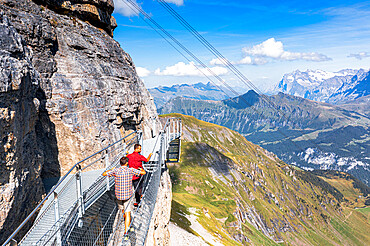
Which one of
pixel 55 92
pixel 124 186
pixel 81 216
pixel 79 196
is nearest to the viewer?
pixel 79 196

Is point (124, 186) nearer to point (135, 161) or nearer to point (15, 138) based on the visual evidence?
point (135, 161)

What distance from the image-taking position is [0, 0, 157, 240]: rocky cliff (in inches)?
388

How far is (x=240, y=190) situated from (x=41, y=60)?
147m

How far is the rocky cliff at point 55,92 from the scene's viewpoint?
32.3ft

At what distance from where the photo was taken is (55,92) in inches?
651

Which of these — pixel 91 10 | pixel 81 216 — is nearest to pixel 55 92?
pixel 91 10

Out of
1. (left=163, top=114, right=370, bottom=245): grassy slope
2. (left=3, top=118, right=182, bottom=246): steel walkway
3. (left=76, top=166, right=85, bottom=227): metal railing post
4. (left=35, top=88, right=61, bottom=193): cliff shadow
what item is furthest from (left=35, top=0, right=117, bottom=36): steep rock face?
(left=163, top=114, right=370, bottom=245): grassy slope

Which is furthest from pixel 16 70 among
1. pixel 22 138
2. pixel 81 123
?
pixel 81 123

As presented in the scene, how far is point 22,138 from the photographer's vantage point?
35.1 ft

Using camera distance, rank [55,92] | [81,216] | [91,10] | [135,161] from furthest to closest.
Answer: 1. [91,10]
2. [55,92]
3. [135,161]
4. [81,216]

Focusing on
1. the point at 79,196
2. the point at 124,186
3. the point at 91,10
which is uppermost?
the point at 91,10

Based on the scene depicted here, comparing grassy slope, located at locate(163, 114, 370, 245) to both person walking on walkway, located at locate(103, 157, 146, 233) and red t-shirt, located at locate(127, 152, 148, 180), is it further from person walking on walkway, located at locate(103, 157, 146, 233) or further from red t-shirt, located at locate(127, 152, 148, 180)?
person walking on walkway, located at locate(103, 157, 146, 233)

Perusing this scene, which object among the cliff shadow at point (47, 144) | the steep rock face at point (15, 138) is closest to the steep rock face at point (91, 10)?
the cliff shadow at point (47, 144)

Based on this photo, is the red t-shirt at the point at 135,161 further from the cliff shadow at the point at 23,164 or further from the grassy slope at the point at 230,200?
the grassy slope at the point at 230,200
